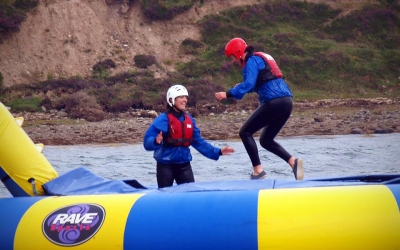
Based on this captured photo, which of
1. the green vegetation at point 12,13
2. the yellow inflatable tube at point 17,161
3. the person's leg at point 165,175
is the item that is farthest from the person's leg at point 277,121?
Answer: the green vegetation at point 12,13

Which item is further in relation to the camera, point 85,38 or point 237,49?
point 85,38

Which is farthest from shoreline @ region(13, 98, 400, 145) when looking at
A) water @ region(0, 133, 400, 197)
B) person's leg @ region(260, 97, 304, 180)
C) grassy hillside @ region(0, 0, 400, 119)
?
person's leg @ region(260, 97, 304, 180)

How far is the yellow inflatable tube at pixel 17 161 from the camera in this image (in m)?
4.84

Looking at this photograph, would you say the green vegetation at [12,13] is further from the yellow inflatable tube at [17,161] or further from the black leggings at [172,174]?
the yellow inflatable tube at [17,161]

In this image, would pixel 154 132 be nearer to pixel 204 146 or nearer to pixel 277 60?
pixel 204 146

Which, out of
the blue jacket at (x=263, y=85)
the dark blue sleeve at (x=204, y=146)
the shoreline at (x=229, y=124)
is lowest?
the shoreline at (x=229, y=124)

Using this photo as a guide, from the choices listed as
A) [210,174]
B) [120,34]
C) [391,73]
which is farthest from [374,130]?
[120,34]

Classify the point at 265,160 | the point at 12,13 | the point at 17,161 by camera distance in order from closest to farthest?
the point at 17,161
the point at 265,160
the point at 12,13

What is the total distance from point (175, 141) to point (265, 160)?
4508 mm

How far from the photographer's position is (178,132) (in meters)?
5.50

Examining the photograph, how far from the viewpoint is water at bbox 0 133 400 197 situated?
845 centimetres

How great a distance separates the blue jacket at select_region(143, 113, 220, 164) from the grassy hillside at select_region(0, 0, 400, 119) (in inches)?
443

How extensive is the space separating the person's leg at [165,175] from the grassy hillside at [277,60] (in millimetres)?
11291

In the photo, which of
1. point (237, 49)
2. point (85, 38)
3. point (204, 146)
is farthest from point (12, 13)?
point (204, 146)
